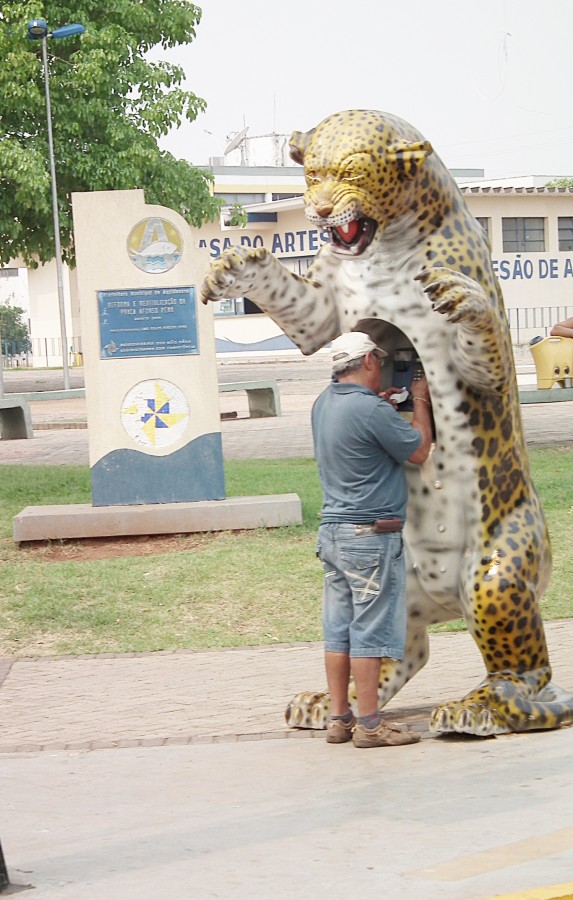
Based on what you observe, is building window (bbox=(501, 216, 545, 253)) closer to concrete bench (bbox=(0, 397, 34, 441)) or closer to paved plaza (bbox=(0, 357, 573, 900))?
concrete bench (bbox=(0, 397, 34, 441))

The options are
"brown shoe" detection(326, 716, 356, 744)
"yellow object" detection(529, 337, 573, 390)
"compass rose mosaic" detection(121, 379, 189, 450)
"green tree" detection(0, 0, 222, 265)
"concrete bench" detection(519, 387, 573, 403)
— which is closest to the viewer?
"brown shoe" detection(326, 716, 356, 744)

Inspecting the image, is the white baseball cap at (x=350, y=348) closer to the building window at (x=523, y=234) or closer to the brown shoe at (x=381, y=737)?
the brown shoe at (x=381, y=737)

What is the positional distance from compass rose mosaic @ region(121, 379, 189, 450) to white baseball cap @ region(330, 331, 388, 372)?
5391 millimetres

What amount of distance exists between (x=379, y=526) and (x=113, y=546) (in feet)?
17.6

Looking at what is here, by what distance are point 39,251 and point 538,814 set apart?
28.2 m

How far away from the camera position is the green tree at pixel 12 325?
65.1 metres

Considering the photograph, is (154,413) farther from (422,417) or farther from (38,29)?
(38,29)

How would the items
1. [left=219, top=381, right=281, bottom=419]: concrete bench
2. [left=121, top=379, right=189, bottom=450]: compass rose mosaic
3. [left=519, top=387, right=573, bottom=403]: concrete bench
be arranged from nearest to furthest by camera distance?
[left=121, top=379, right=189, bottom=450]: compass rose mosaic, [left=519, top=387, right=573, bottom=403]: concrete bench, [left=219, top=381, right=281, bottom=419]: concrete bench

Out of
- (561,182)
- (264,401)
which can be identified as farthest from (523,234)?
(264,401)

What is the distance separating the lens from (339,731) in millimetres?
5879

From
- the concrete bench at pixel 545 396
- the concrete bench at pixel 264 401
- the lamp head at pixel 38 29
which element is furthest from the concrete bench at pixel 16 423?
the lamp head at pixel 38 29

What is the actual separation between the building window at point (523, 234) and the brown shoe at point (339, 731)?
1840 inches

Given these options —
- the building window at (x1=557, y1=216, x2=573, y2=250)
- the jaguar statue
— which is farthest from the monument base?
the building window at (x1=557, y1=216, x2=573, y2=250)

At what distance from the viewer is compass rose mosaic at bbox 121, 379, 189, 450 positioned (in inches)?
434
